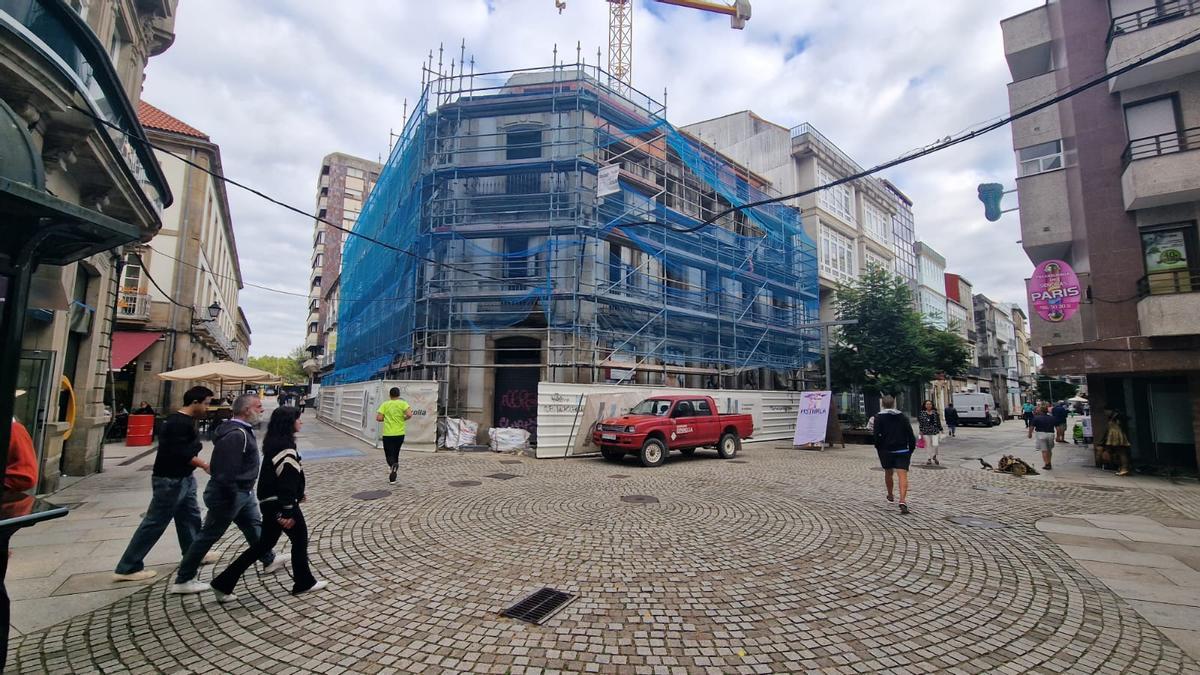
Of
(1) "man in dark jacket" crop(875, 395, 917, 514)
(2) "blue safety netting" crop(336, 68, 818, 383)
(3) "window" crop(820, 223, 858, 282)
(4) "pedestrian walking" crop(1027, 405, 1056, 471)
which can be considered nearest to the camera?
(1) "man in dark jacket" crop(875, 395, 917, 514)

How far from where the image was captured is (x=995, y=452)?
1778 cm

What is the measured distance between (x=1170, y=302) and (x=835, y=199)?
71.3 feet

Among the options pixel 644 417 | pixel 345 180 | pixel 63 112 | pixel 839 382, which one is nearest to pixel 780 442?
pixel 839 382

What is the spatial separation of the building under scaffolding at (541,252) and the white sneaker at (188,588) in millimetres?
11706

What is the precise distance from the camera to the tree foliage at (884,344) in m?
22.0

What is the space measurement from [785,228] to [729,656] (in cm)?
2346

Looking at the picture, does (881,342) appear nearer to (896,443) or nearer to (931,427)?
(931,427)

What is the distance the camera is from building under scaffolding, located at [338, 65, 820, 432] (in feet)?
56.7

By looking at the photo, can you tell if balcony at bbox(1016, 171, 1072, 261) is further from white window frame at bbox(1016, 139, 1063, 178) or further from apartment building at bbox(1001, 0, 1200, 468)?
white window frame at bbox(1016, 139, 1063, 178)

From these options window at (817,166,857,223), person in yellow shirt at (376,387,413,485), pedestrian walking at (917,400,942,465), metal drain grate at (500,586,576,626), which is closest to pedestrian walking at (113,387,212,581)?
metal drain grate at (500,586,576,626)

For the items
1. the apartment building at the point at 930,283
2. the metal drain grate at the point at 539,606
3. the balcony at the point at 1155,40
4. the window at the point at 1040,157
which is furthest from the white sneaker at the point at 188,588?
the apartment building at the point at 930,283

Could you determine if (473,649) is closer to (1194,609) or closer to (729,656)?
(729,656)

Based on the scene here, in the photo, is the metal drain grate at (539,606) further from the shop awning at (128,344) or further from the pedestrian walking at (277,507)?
the shop awning at (128,344)

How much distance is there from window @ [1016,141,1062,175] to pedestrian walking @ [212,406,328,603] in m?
19.1
